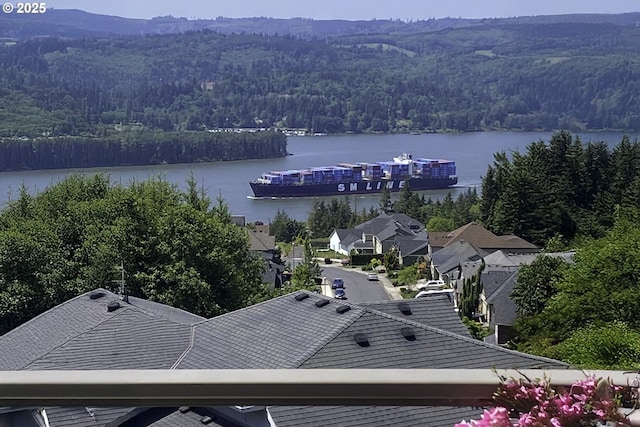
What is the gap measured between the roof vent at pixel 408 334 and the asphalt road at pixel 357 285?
9695 millimetres

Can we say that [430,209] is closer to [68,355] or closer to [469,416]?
[68,355]

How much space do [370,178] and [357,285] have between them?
75.4 ft

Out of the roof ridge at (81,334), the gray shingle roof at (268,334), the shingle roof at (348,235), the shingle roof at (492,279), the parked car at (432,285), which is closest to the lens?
the roof ridge at (81,334)

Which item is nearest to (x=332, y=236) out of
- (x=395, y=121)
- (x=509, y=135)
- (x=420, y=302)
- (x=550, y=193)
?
(x=550, y=193)

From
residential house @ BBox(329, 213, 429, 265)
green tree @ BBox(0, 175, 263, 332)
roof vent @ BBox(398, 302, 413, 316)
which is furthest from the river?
roof vent @ BBox(398, 302, 413, 316)

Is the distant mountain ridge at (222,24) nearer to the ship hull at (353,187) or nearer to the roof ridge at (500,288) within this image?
the ship hull at (353,187)

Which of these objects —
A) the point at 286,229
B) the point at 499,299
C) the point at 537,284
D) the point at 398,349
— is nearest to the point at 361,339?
the point at 398,349

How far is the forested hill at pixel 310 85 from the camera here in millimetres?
67500

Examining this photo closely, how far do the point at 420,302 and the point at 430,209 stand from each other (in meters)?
24.4

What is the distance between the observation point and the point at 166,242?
8.91m

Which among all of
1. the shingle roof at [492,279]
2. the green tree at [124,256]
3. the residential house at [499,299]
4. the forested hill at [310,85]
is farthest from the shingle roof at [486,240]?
the forested hill at [310,85]

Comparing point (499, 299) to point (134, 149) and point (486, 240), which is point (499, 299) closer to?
point (486, 240)

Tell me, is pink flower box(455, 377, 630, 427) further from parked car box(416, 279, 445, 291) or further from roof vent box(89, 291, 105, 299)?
parked car box(416, 279, 445, 291)

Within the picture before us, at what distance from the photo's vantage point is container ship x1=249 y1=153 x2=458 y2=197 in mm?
38594
